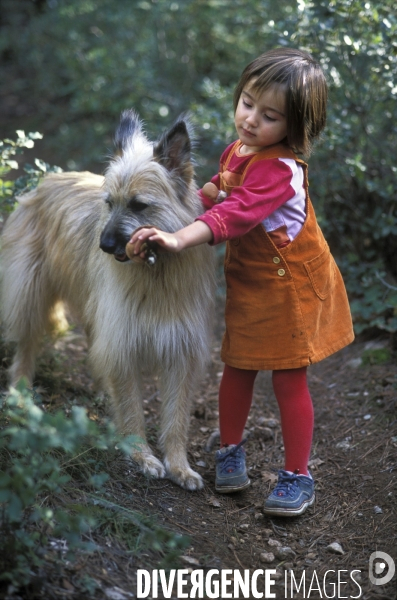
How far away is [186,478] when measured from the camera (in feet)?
10.8

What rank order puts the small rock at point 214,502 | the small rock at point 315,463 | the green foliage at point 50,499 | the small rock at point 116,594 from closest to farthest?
the green foliage at point 50,499
the small rock at point 116,594
the small rock at point 214,502
the small rock at point 315,463

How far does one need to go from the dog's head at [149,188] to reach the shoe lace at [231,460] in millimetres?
1083

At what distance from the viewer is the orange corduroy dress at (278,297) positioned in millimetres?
3008

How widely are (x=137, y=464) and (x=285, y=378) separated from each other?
834mm

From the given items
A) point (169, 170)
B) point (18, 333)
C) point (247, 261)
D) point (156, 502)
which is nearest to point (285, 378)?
point (247, 261)

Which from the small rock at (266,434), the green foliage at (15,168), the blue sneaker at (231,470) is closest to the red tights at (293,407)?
the blue sneaker at (231,470)

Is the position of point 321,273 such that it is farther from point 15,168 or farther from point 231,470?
point 15,168

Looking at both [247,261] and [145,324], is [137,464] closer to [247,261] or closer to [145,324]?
[145,324]

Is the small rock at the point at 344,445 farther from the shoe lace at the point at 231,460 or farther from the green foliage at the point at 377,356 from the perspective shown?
the green foliage at the point at 377,356

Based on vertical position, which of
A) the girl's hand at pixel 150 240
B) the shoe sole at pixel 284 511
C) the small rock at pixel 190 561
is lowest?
the shoe sole at pixel 284 511

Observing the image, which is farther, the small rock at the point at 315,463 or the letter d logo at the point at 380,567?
the small rock at the point at 315,463

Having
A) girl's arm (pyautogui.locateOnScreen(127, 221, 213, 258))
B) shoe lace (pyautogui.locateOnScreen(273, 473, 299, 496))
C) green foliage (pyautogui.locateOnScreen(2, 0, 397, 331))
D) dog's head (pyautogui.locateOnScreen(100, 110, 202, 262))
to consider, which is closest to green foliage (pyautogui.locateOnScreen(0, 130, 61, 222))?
dog's head (pyautogui.locateOnScreen(100, 110, 202, 262))

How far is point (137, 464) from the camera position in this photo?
10.9ft

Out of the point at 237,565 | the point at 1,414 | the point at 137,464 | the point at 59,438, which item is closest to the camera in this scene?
the point at 59,438
